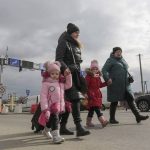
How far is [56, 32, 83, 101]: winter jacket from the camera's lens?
755 centimetres

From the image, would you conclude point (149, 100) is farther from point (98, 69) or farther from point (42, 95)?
point (42, 95)

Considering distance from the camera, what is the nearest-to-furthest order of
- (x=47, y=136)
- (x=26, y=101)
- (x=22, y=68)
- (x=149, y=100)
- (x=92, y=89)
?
(x=47, y=136)
(x=92, y=89)
(x=149, y=100)
(x=26, y=101)
(x=22, y=68)

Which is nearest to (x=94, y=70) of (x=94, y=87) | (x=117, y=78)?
(x=94, y=87)

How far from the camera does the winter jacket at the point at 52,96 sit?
6.91 meters

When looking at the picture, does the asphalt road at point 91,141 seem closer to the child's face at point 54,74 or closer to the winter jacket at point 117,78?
the child's face at point 54,74

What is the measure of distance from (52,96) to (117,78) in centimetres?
360

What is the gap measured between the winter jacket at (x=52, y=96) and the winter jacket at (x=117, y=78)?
327 centimetres

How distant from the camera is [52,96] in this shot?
22.9 ft

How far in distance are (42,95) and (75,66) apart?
1.02 m

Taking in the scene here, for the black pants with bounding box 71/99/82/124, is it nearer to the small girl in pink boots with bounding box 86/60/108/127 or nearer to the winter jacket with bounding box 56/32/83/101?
the winter jacket with bounding box 56/32/83/101

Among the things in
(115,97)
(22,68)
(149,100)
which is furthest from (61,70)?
(22,68)

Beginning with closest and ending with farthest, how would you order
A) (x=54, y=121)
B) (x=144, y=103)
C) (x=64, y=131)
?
1. (x=54, y=121)
2. (x=64, y=131)
3. (x=144, y=103)

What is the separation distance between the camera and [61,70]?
7.32 m

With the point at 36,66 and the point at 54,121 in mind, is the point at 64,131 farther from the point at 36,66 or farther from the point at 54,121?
the point at 36,66
